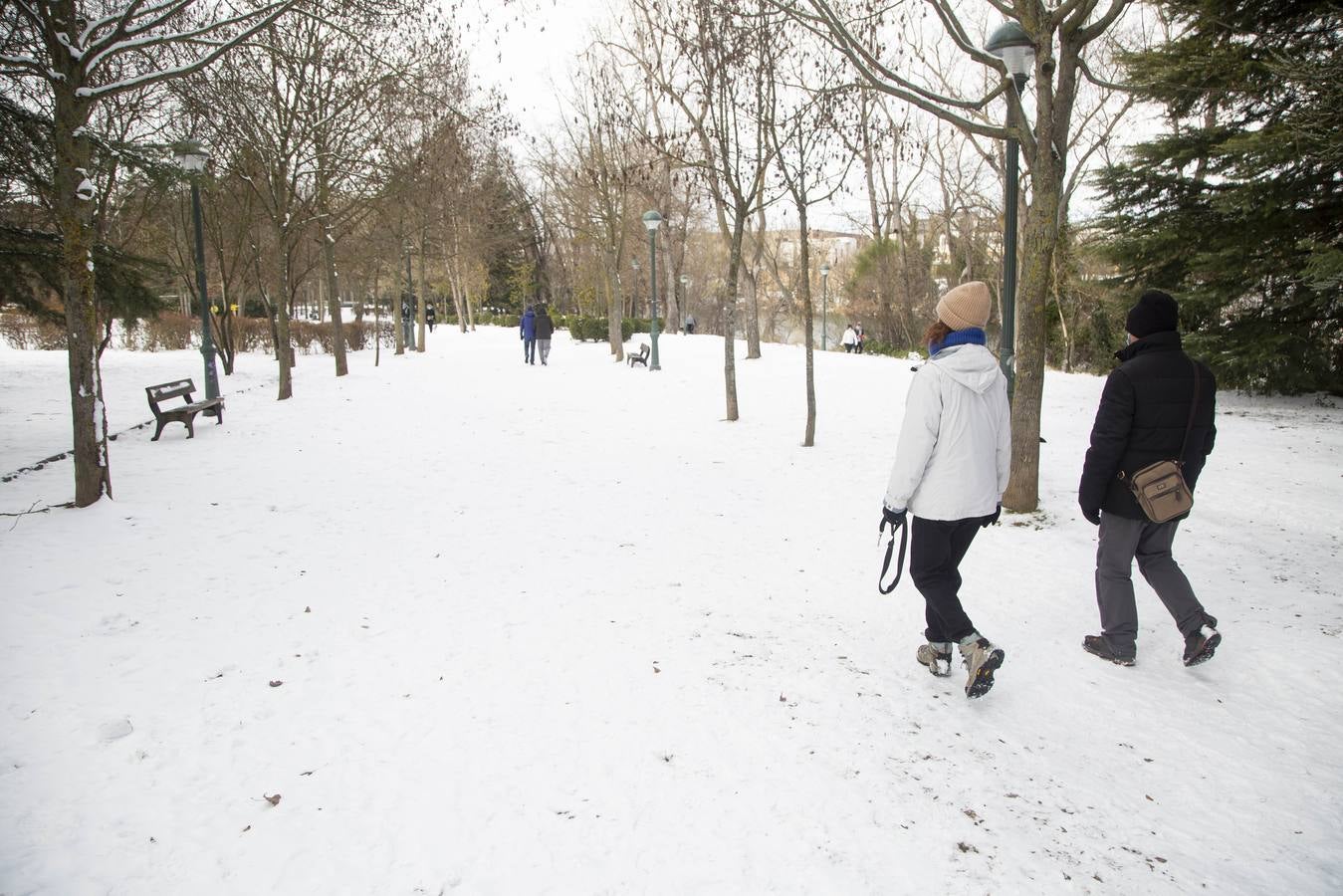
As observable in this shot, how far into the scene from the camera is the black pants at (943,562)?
3441 millimetres

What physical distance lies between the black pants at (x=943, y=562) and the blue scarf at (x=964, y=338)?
2.59ft

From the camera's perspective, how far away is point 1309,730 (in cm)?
334

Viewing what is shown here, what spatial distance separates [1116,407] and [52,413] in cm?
1404

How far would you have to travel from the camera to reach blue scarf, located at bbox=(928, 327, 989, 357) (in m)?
3.39

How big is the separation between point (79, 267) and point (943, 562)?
696 centimetres

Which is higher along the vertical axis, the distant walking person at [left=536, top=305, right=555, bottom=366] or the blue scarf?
the distant walking person at [left=536, top=305, right=555, bottom=366]

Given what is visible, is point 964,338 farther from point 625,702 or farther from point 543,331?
point 543,331

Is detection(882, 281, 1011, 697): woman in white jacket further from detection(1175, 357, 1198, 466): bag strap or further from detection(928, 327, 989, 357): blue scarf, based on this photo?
detection(1175, 357, 1198, 466): bag strap

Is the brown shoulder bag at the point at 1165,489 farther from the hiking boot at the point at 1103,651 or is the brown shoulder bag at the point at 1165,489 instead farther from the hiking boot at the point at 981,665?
the hiking boot at the point at 981,665

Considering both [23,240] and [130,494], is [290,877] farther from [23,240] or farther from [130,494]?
[23,240]

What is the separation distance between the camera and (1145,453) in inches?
142

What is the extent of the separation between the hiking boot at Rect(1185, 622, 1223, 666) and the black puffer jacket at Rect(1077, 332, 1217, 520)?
70 centimetres

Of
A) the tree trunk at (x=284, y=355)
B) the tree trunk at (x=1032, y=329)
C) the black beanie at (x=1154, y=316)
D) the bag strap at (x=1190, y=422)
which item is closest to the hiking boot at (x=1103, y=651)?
the bag strap at (x=1190, y=422)

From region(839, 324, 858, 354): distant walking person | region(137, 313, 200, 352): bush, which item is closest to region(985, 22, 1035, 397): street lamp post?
region(137, 313, 200, 352): bush
